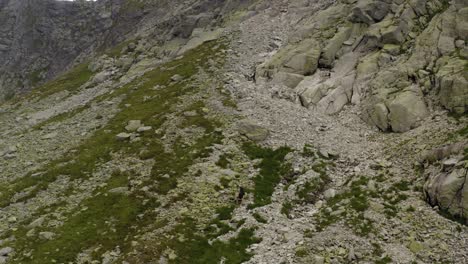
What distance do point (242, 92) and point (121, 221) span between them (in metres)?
23.6

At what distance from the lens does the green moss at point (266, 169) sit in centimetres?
3174

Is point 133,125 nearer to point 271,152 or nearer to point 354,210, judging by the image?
point 271,152

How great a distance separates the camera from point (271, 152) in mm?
37500

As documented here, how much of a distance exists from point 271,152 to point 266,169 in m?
2.87

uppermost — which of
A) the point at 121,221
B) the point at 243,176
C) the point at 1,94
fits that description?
the point at 121,221

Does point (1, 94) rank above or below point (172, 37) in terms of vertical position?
below

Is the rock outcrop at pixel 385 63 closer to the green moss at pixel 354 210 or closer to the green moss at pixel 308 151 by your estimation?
the green moss at pixel 308 151

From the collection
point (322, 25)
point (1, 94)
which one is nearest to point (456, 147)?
point (322, 25)

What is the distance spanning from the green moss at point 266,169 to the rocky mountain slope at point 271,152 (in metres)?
0.17

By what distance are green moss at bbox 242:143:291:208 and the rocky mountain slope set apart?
17cm

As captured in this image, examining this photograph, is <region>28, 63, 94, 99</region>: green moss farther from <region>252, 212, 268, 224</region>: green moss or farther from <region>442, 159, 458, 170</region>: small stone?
<region>442, 159, 458, 170</region>: small stone

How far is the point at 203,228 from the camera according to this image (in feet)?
92.9

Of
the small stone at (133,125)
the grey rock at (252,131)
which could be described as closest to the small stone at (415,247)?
the grey rock at (252,131)

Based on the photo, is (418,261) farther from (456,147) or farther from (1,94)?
(1,94)
